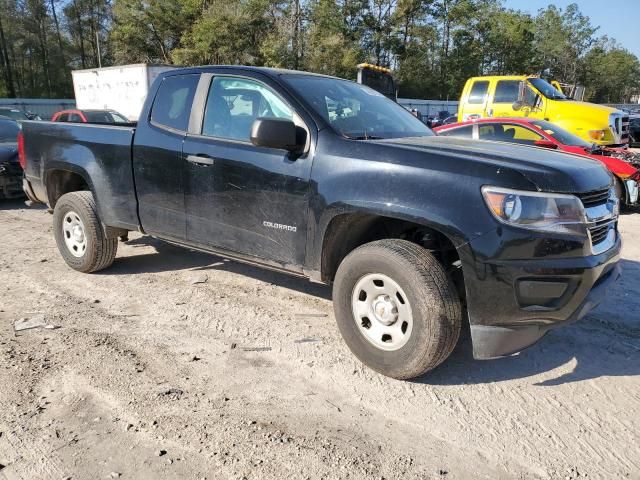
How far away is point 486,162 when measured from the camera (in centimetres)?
278

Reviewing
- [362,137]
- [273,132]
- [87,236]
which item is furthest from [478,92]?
[273,132]

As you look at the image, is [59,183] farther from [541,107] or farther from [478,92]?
[478,92]

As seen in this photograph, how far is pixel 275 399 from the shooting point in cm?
297

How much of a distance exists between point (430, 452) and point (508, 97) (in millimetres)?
11333

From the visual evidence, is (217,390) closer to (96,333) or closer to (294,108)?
(96,333)

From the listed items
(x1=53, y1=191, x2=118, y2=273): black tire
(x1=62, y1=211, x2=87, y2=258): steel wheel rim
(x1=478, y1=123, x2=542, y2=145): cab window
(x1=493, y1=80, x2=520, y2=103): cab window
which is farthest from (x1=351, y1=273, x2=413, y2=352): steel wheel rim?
(x1=493, y1=80, x2=520, y2=103): cab window

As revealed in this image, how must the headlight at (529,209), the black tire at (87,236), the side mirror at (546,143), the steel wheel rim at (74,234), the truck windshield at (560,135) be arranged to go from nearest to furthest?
the headlight at (529,209) → the black tire at (87,236) → the steel wheel rim at (74,234) → the side mirror at (546,143) → the truck windshield at (560,135)

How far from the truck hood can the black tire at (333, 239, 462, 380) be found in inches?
24.4

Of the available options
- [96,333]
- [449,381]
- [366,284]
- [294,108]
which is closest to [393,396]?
[449,381]

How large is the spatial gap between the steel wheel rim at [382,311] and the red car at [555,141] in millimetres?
5601

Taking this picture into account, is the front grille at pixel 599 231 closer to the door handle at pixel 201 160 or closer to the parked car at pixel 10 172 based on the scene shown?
the door handle at pixel 201 160

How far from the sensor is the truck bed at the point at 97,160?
4422 millimetres

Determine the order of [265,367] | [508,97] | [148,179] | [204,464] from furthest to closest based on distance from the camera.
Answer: [508,97]
[148,179]
[265,367]
[204,464]

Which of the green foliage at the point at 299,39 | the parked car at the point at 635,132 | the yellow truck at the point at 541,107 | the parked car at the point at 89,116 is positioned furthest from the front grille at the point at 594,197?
the green foliage at the point at 299,39
